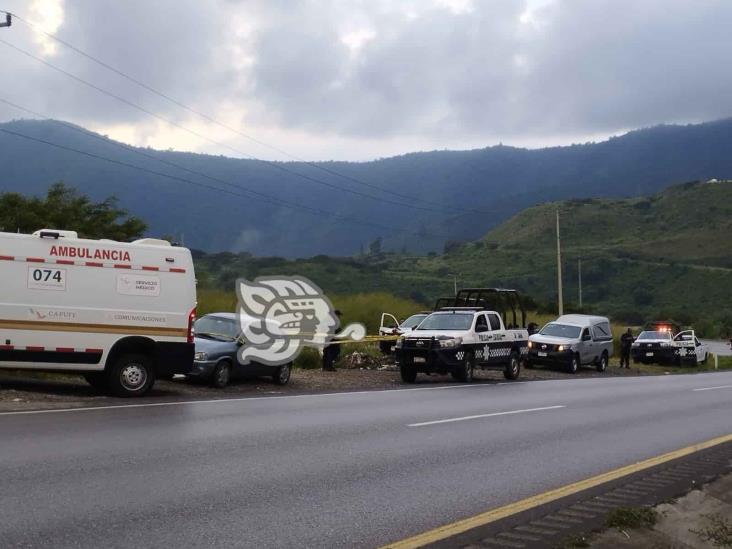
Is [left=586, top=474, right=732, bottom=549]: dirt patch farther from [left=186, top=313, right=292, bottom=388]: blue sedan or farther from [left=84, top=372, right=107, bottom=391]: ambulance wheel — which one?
[left=186, top=313, right=292, bottom=388]: blue sedan

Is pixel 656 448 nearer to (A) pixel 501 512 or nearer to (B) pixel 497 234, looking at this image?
(A) pixel 501 512

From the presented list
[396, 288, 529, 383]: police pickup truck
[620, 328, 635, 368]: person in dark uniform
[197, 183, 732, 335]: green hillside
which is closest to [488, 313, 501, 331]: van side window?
[396, 288, 529, 383]: police pickup truck

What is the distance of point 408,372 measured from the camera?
22.6 metres

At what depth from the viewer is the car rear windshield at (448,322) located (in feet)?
76.5

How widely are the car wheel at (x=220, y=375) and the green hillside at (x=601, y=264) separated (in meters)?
37.5

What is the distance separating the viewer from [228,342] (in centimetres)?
1839

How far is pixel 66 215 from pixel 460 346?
94.9 ft

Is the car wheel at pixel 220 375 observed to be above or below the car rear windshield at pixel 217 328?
below

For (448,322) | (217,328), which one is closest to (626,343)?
(448,322)

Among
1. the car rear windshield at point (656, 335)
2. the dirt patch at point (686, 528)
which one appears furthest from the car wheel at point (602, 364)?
the dirt patch at point (686, 528)

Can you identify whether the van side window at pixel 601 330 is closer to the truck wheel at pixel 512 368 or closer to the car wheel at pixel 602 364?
the car wheel at pixel 602 364

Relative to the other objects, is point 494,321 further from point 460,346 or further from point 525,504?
point 525,504

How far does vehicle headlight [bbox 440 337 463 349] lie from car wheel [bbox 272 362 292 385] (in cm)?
413

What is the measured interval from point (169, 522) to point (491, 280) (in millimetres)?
80124
